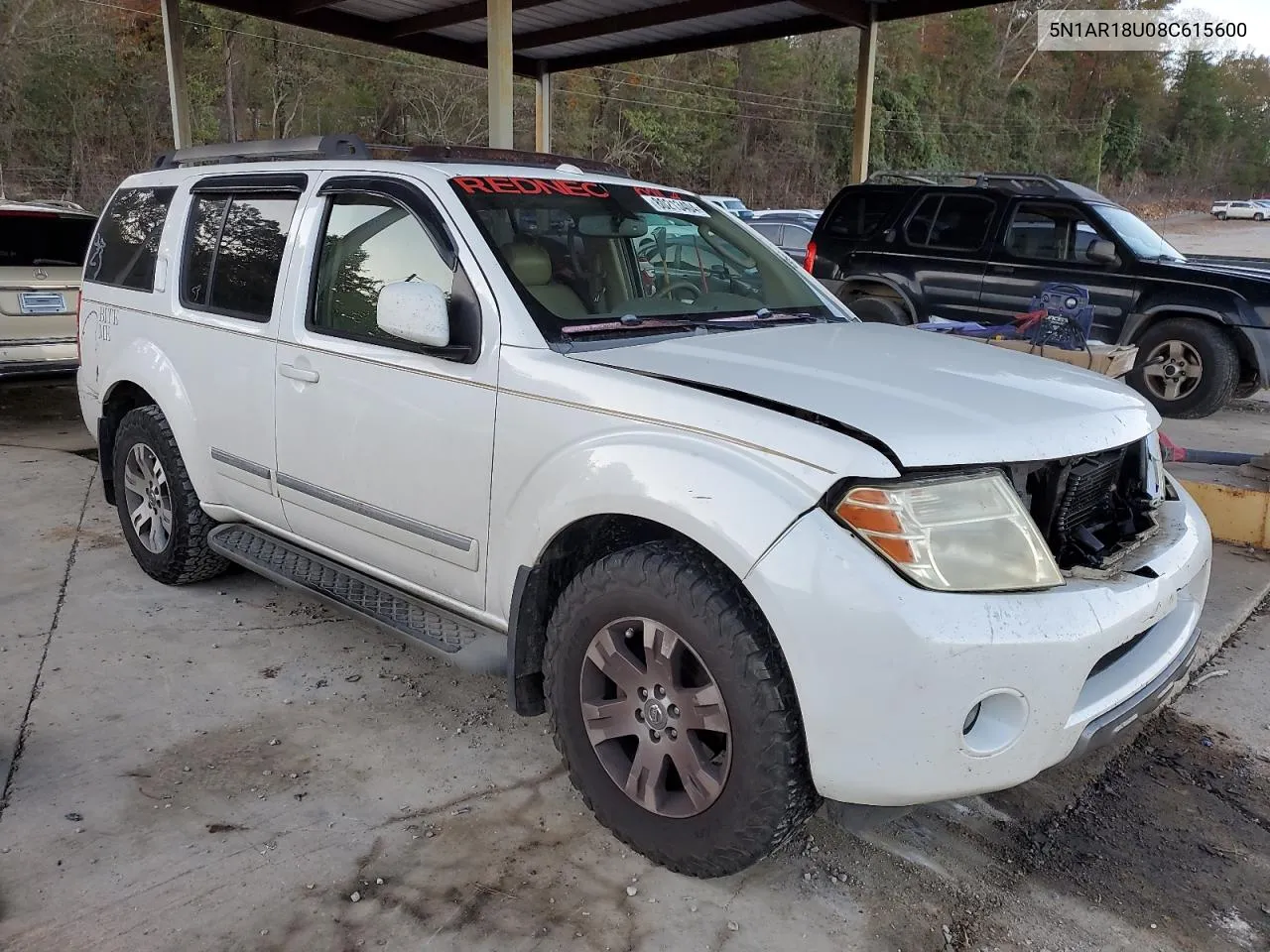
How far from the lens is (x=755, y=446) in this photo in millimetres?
2262

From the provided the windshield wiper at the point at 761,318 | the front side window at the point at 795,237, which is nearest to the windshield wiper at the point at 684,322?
the windshield wiper at the point at 761,318

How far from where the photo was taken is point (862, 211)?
9805 mm

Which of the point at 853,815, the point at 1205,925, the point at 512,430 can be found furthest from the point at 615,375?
the point at 1205,925

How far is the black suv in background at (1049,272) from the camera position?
8219mm

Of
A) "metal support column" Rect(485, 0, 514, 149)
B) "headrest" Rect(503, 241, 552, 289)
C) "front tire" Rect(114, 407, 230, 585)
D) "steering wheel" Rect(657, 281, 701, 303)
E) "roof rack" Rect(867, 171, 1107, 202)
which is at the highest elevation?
"metal support column" Rect(485, 0, 514, 149)

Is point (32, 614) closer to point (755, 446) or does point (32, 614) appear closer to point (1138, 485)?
point (755, 446)

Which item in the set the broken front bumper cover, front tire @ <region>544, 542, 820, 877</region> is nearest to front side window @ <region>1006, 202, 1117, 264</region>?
the broken front bumper cover

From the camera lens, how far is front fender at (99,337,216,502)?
13.3 ft

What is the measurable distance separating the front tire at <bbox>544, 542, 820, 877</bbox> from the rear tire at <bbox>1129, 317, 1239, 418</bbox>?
7.55 meters

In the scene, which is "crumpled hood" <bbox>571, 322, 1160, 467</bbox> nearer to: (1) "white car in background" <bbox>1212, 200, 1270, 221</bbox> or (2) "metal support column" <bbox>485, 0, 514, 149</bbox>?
(2) "metal support column" <bbox>485, 0, 514, 149</bbox>

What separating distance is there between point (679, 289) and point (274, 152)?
1.77 meters

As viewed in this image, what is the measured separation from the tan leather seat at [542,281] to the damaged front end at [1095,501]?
1.37 meters

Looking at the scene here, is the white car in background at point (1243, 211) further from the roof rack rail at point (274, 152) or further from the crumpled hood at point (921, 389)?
the roof rack rail at point (274, 152)

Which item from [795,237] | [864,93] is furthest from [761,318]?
[795,237]
